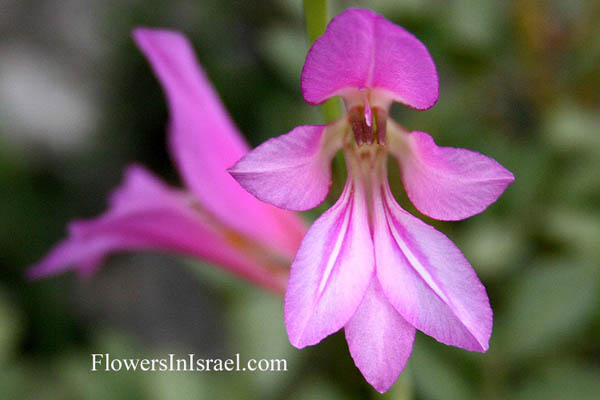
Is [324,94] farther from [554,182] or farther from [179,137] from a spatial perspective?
[554,182]

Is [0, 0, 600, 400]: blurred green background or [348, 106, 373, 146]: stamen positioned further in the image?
[0, 0, 600, 400]: blurred green background

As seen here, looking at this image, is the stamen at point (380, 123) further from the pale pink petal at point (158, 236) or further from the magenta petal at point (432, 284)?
the pale pink petal at point (158, 236)

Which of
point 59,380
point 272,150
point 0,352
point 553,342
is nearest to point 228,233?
point 272,150

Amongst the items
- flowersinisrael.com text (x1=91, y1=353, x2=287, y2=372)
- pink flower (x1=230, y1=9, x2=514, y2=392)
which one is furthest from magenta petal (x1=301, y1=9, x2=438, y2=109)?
flowersinisrael.com text (x1=91, y1=353, x2=287, y2=372)

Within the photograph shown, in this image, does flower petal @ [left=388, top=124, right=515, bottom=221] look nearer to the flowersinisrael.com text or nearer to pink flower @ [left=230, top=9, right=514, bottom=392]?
pink flower @ [left=230, top=9, right=514, bottom=392]

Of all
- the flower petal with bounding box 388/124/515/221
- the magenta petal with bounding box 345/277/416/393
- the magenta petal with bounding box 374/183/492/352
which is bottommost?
the magenta petal with bounding box 345/277/416/393
